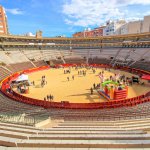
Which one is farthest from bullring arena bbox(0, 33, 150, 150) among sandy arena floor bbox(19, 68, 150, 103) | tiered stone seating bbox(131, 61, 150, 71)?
tiered stone seating bbox(131, 61, 150, 71)

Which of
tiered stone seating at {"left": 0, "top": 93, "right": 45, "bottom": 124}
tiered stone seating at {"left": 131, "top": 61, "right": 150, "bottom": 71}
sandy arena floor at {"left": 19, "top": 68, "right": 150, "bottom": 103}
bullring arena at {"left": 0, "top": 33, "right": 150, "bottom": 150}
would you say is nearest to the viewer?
bullring arena at {"left": 0, "top": 33, "right": 150, "bottom": 150}

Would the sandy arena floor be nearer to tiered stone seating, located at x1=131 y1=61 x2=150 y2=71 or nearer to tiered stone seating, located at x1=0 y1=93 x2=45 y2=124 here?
tiered stone seating, located at x1=0 y1=93 x2=45 y2=124

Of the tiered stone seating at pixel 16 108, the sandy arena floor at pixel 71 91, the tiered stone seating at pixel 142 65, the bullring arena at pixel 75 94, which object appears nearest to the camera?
the bullring arena at pixel 75 94

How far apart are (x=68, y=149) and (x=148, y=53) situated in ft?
199

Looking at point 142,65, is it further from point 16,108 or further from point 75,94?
point 16,108

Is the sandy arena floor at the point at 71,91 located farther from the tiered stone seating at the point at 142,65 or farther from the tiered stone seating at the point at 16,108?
the tiered stone seating at the point at 142,65

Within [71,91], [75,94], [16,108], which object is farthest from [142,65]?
[16,108]

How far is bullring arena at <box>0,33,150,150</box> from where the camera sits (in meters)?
9.60

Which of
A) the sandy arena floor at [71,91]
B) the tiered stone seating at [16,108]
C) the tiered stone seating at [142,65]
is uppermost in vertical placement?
the tiered stone seating at [142,65]

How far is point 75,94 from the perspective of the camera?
107 ft

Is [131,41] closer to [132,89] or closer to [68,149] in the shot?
[132,89]

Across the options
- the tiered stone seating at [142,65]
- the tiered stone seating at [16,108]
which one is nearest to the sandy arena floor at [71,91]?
the tiered stone seating at [16,108]

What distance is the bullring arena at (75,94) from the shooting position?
960cm

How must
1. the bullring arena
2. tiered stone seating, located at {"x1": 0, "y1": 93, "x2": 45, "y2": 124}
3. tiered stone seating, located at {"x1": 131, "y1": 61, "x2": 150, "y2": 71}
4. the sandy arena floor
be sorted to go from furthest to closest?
tiered stone seating, located at {"x1": 131, "y1": 61, "x2": 150, "y2": 71}
the sandy arena floor
tiered stone seating, located at {"x1": 0, "y1": 93, "x2": 45, "y2": 124}
the bullring arena
